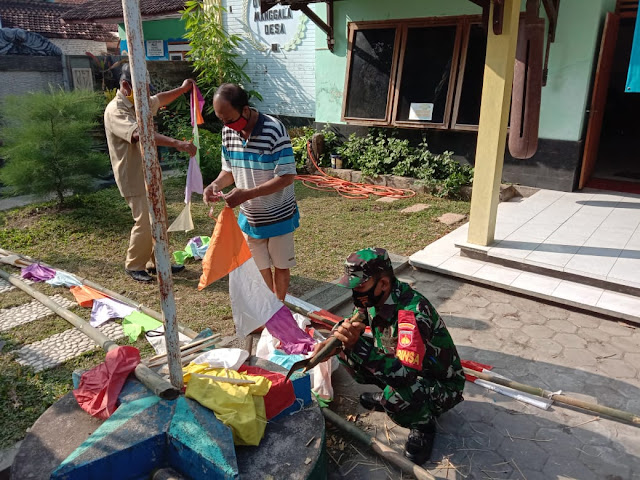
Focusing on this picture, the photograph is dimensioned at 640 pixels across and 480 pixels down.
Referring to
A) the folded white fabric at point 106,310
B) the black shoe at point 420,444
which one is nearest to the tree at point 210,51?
the folded white fabric at point 106,310

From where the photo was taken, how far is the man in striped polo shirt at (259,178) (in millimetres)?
3326

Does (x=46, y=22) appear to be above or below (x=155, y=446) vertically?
above

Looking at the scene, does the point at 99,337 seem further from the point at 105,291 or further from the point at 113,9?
the point at 113,9

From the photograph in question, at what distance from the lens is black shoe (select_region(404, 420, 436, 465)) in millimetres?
2678

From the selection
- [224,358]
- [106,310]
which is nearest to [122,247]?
[106,310]

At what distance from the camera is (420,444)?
8.84 ft

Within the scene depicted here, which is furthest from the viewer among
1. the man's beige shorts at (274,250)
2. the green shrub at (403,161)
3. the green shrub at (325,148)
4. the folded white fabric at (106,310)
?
the green shrub at (325,148)

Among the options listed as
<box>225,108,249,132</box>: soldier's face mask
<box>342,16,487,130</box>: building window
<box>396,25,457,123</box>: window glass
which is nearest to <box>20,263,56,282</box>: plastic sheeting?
<box>225,108,249,132</box>: soldier's face mask

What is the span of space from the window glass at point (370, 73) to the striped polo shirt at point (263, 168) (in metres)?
5.70

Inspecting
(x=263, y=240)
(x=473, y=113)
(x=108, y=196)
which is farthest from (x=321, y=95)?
(x=263, y=240)

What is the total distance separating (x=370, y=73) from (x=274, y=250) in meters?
6.18

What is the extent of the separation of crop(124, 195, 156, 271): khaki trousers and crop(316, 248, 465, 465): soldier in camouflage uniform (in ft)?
9.89

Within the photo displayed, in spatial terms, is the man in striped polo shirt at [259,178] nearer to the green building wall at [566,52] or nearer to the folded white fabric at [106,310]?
the folded white fabric at [106,310]

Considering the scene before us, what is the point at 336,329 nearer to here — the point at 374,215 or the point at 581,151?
the point at 374,215
